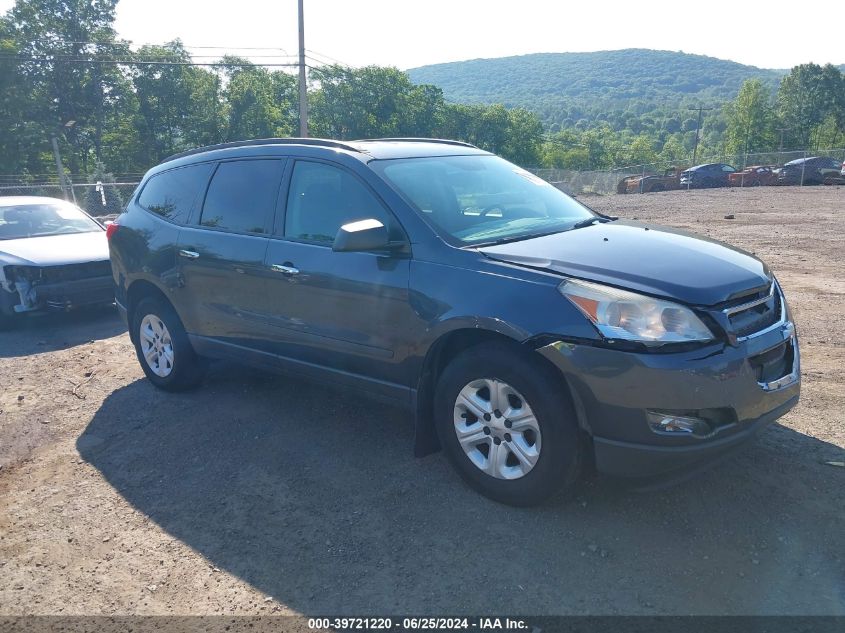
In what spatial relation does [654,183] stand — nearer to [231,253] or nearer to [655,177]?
[655,177]

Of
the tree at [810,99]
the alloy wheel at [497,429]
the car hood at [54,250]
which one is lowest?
the alloy wheel at [497,429]

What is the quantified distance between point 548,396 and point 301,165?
2429 millimetres

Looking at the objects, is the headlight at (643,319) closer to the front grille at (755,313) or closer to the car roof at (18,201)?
the front grille at (755,313)

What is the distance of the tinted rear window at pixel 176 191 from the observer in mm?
5512

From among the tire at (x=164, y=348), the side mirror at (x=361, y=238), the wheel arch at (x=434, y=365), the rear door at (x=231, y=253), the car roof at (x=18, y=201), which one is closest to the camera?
the wheel arch at (x=434, y=365)

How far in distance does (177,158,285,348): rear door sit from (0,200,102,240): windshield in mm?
5042

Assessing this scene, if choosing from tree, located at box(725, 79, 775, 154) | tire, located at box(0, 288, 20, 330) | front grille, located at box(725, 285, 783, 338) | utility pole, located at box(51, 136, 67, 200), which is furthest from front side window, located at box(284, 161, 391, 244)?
tree, located at box(725, 79, 775, 154)

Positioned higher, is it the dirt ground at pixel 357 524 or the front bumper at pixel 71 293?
the front bumper at pixel 71 293

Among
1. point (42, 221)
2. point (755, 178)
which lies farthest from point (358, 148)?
point (755, 178)

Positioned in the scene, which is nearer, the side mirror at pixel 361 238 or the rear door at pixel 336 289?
the side mirror at pixel 361 238

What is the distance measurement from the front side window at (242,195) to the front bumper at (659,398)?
245 cm

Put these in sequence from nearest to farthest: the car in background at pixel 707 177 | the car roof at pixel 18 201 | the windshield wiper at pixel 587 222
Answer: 1. the windshield wiper at pixel 587 222
2. the car roof at pixel 18 201
3. the car in background at pixel 707 177

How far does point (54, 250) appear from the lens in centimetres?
858

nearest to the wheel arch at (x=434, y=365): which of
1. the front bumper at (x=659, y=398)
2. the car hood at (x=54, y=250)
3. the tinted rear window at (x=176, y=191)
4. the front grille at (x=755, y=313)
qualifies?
the front bumper at (x=659, y=398)
